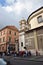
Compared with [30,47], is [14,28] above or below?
above

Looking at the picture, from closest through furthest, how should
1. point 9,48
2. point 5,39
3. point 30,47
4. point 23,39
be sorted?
point 30,47 → point 23,39 → point 9,48 → point 5,39

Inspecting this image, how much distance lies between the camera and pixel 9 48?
64.8 meters

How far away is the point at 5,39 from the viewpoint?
70.4 m

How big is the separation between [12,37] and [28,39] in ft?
116

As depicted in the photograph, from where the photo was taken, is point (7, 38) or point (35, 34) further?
point (7, 38)

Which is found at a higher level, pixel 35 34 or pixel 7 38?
pixel 7 38

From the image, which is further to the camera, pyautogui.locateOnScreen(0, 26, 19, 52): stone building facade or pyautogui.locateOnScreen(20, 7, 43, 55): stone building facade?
pyautogui.locateOnScreen(0, 26, 19, 52): stone building facade

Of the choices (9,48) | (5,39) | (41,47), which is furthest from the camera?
(5,39)

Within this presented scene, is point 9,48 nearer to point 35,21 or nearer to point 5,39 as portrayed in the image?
point 5,39

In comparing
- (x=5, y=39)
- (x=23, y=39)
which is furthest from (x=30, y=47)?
(x=5, y=39)

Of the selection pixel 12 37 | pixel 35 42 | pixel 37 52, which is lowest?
pixel 37 52

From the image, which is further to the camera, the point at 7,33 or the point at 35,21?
the point at 7,33

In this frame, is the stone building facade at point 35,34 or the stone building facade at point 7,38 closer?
the stone building facade at point 35,34

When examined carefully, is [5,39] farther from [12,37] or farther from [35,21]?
[35,21]
